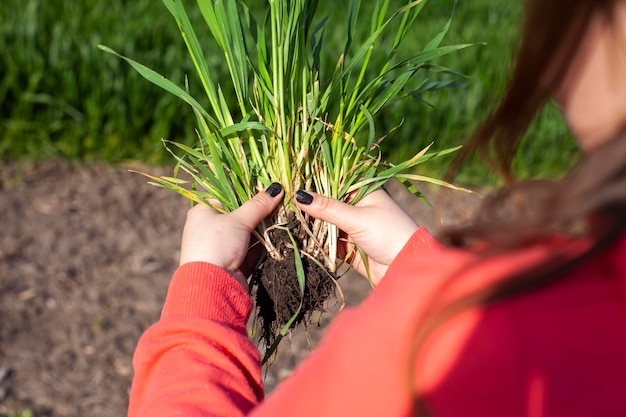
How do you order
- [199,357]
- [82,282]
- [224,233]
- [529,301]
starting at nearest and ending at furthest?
[529,301], [199,357], [224,233], [82,282]

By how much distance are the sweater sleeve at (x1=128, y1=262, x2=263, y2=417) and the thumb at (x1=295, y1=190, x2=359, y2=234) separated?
273 millimetres

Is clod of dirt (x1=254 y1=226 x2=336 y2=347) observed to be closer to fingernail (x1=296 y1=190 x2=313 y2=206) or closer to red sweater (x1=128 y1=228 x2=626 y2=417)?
fingernail (x1=296 y1=190 x2=313 y2=206)

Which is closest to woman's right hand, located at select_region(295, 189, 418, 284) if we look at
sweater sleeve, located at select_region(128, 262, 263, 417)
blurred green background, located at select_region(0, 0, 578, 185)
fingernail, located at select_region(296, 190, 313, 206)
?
fingernail, located at select_region(296, 190, 313, 206)

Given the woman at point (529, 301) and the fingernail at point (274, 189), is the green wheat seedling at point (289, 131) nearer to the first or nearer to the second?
the fingernail at point (274, 189)

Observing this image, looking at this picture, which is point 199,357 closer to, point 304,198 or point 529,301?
point 304,198

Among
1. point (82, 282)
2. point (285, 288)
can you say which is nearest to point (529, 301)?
point (285, 288)

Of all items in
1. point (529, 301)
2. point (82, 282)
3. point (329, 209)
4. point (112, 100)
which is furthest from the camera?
point (112, 100)

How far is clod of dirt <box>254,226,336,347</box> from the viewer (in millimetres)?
1493

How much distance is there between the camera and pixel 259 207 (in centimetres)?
142

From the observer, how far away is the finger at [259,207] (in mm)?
1383

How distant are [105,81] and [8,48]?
467mm

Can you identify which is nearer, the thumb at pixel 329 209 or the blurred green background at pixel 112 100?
the thumb at pixel 329 209

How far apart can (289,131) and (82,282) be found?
6.02 feet

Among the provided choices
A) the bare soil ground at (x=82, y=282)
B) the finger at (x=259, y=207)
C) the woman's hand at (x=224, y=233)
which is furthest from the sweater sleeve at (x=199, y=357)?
the bare soil ground at (x=82, y=282)
